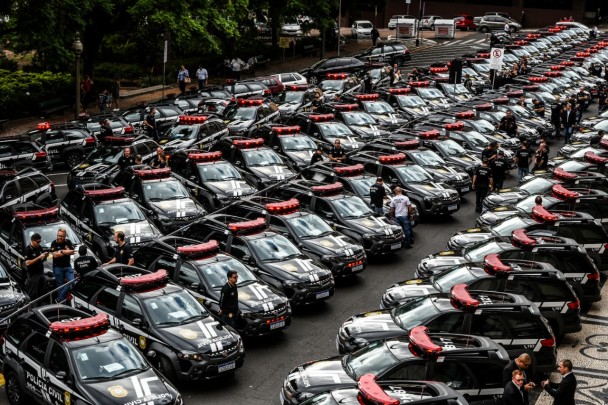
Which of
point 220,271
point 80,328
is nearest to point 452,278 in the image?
point 220,271

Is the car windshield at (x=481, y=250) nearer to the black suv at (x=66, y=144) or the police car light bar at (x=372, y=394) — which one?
the police car light bar at (x=372, y=394)

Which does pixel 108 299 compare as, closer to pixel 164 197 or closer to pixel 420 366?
pixel 420 366

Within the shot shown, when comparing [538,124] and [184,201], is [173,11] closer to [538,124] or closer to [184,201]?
[538,124]

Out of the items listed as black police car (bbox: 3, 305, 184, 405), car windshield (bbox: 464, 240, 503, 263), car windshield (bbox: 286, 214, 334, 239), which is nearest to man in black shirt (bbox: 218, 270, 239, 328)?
black police car (bbox: 3, 305, 184, 405)

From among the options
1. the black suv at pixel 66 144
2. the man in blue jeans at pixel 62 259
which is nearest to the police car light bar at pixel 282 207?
the man in blue jeans at pixel 62 259

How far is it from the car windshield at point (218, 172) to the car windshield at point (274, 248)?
229 inches

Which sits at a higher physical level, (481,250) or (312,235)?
(481,250)

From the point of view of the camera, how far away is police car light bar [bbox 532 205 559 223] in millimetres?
19094

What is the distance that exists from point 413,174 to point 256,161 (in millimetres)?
4576

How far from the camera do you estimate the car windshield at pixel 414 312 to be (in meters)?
14.5

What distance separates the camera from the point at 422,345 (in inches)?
492

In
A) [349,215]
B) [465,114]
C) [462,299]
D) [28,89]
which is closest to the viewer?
[462,299]

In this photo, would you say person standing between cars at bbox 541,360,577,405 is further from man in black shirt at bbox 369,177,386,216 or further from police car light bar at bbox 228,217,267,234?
man in black shirt at bbox 369,177,386,216

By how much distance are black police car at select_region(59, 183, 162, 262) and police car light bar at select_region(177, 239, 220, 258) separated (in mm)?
3128
